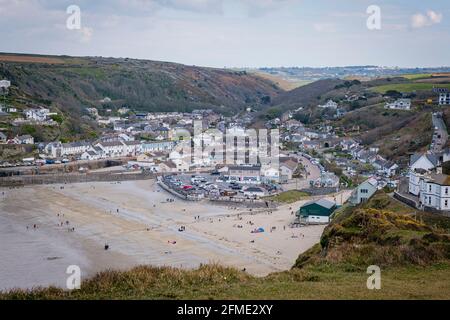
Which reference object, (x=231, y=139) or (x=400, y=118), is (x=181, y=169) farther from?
(x=400, y=118)

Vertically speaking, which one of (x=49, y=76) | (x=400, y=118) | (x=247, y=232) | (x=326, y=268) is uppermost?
(x=49, y=76)

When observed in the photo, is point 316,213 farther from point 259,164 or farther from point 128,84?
point 128,84

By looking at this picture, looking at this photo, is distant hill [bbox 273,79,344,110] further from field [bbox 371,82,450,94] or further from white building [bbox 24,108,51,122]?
white building [bbox 24,108,51,122]

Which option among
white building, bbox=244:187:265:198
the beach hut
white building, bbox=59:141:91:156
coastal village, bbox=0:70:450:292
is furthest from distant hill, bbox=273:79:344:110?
the beach hut

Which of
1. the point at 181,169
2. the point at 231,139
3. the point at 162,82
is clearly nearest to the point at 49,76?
the point at 162,82

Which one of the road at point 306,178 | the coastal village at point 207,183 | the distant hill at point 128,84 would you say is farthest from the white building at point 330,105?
the distant hill at point 128,84

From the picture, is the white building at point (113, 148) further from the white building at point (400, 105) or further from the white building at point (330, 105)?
the white building at point (330, 105)
